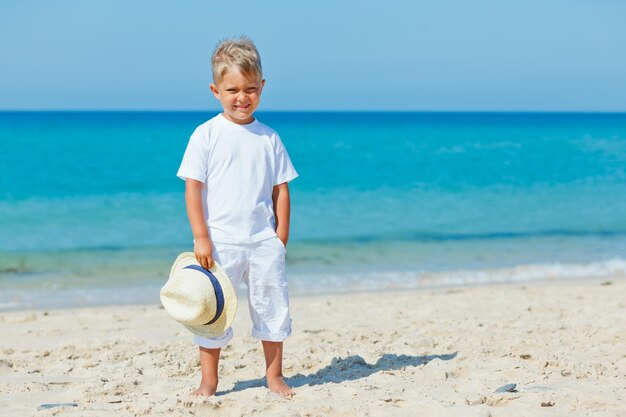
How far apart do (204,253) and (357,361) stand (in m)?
1.40

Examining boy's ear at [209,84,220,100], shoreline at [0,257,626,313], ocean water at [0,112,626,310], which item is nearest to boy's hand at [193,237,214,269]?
boy's ear at [209,84,220,100]

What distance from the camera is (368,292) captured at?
8.11 m

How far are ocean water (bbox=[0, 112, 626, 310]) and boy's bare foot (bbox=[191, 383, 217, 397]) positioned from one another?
419 centimetres

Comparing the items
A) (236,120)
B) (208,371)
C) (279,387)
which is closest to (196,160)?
(236,120)

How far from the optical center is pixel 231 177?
3.59 metres

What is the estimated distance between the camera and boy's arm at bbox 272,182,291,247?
3711mm

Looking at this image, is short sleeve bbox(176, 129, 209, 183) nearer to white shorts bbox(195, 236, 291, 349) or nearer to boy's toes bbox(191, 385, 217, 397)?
white shorts bbox(195, 236, 291, 349)

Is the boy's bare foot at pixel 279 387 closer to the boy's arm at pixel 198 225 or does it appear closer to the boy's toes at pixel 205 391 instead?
the boy's toes at pixel 205 391

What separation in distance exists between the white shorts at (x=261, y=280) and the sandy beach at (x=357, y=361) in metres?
0.29

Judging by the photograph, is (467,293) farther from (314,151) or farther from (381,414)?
→ (314,151)

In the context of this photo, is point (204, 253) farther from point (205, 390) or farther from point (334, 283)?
point (334, 283)

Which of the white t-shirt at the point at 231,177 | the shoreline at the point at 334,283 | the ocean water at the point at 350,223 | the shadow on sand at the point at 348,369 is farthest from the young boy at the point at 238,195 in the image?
the ocean water at the point at 350,223

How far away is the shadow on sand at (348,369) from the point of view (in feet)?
13.5

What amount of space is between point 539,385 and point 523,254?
22.7 feet
